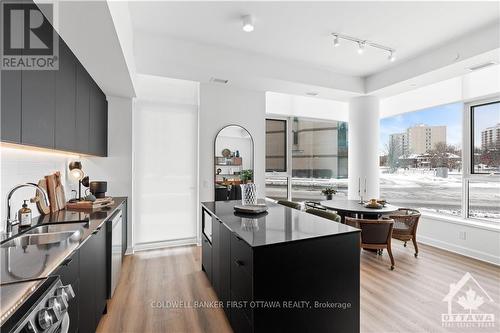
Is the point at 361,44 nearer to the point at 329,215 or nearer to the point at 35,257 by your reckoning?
the point at 329,215

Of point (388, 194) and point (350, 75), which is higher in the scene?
point (350, 75)

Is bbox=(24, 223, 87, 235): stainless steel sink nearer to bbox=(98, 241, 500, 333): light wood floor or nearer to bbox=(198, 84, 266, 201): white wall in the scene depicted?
bbox=(98, 241, 500, 333): light wood floor

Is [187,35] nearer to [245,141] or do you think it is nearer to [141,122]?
[141,122]

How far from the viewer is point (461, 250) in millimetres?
4000

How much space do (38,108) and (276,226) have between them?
5.98 feet

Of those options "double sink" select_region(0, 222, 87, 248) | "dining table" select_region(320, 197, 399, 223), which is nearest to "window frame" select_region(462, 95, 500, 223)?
"dining table" select_region(320, 197, 399, 223)

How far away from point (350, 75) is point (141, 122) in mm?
3869

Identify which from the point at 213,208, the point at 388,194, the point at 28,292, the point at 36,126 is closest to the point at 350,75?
the point at 388,194

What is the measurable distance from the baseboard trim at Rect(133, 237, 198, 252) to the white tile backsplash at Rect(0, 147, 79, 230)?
1858 mm

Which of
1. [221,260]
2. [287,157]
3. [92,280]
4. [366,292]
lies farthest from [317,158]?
[92,280]

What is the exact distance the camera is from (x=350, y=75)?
482cm

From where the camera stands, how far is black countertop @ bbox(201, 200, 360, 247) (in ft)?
5.43

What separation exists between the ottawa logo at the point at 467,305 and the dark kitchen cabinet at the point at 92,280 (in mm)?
2864

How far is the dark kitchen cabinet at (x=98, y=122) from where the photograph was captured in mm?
3006
